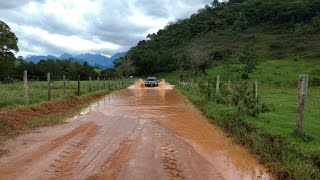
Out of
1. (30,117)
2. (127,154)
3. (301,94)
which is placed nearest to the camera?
(127,154)

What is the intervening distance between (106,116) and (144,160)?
903 cm

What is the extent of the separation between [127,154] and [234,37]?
114825 millimetres

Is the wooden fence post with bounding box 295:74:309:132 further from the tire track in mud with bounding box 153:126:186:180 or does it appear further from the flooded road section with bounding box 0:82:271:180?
the tire track in mud with bounding box 153:126:186:180

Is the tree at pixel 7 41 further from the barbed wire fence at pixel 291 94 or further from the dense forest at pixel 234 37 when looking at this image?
the barbed wire fence at pixel 291 94

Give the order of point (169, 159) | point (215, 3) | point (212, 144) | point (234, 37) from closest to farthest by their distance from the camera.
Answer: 1. point (169, 159)
2. point (212, 144)
3. point (234, 37)
4. point (215, 3)

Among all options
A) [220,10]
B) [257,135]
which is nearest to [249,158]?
[257,135]

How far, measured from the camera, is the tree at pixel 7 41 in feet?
197

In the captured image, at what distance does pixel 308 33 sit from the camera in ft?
360

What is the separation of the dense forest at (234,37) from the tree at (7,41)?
1112 inches

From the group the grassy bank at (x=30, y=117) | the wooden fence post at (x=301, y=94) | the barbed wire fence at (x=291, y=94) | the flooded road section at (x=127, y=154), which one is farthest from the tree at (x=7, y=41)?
the wooden fence post at (x=301, y=94)

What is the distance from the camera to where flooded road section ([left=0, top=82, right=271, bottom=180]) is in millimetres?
7883

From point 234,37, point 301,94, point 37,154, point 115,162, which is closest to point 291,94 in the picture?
point 301,94

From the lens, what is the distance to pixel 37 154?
9461mm

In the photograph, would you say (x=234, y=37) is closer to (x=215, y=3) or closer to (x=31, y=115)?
(x=215, y=3)
